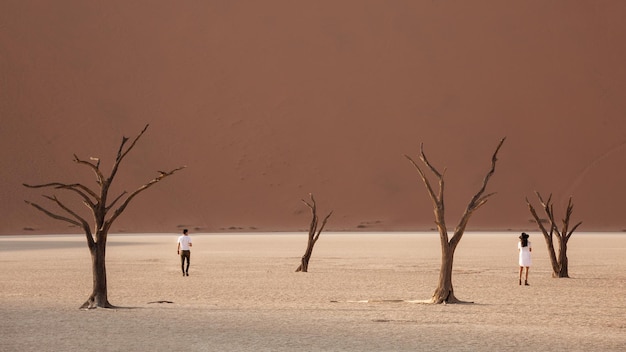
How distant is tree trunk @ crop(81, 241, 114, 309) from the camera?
16688 millimetres

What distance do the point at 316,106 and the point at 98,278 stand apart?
70594 mm

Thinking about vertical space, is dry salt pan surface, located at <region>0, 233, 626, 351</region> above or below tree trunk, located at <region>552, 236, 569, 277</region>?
below

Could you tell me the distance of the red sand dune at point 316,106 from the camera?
8275cm

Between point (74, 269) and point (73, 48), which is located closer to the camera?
point (74, 269)

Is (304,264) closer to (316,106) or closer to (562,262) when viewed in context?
(562,262)

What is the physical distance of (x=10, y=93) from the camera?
289 ft

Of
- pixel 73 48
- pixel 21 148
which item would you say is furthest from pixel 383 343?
pixel 73 48

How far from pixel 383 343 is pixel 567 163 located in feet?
248

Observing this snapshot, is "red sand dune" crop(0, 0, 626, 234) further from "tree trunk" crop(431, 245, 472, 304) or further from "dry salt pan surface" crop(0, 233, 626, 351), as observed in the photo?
"tree trunk" crop(431, 245, 472, 304)

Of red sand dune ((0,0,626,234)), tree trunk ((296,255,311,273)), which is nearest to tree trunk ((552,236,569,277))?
tree trunk ((296,255,311,273))

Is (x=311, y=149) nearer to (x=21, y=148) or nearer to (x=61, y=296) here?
(x=21, y=148)

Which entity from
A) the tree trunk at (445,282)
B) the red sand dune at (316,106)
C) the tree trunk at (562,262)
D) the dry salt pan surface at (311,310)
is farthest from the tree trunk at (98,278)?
the red sand dune at (316,106)

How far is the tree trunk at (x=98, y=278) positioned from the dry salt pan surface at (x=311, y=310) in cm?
29

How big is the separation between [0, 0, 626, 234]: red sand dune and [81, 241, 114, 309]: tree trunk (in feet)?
207
